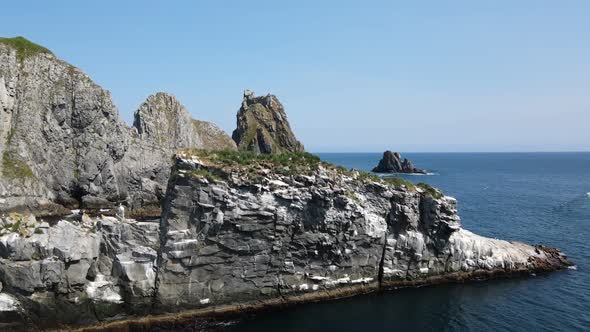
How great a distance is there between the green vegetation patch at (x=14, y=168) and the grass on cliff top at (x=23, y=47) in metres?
17.0

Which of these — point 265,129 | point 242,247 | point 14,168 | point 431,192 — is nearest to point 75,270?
point 242,247

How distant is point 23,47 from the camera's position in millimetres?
68562

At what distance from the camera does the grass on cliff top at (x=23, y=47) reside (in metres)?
67.5

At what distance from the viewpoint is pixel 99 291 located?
34562 millimetres

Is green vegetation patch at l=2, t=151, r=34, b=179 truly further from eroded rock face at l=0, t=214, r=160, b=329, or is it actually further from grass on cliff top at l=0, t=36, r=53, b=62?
eroded rock face at l=0, t=214, r=160, b=329

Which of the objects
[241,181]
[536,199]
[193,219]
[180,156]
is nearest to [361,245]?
[241,181]

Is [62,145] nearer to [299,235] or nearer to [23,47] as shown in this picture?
[23,47]

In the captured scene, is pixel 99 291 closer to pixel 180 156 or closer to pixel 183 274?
pixel 183 274

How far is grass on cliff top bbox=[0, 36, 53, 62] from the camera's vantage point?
2657 inches

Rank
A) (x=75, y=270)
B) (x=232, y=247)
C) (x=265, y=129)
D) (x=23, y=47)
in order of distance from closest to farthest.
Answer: (x=75, y=270) → (x=232, y=247) → (x=23, y=47) → (x=265, y=129)

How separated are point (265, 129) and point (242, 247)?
64.6m

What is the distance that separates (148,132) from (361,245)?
58941 millimetres

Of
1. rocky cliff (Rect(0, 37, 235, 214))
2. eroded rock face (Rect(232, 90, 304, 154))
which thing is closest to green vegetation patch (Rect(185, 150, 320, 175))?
rocky cliff (Rect(0, 37, 235, 214))

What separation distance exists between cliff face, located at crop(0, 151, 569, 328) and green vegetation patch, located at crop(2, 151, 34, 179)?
30.0 m
